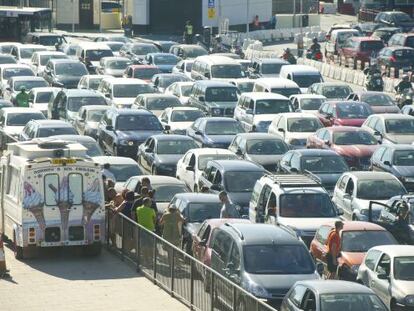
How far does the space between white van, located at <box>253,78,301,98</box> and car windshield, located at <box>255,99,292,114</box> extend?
13.1 ft

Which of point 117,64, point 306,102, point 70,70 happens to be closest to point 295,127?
point 306,102

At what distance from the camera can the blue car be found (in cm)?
4119

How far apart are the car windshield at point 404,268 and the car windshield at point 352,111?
20.7m

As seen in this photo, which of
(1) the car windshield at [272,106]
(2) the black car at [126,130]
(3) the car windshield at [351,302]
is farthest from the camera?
(1) the car windshield at [272,106]

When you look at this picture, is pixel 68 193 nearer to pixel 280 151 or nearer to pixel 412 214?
pixel 412 214

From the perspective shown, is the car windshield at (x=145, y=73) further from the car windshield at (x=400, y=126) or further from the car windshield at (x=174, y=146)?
the car windshield at (x=174, y=146)

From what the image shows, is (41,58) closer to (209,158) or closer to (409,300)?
(209,158)

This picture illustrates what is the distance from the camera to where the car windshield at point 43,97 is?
49781mm

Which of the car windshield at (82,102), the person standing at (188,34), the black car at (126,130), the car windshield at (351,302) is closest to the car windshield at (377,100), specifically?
the car windshield at (82,102)

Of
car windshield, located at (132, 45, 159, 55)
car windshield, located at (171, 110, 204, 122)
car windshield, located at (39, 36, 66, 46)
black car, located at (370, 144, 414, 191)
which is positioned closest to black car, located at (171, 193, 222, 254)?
black car, located at (370, 144, 414, 191)

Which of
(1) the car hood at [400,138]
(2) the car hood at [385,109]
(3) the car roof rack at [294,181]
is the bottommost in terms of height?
(1) the car hood at [400,138]

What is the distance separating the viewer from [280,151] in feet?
127

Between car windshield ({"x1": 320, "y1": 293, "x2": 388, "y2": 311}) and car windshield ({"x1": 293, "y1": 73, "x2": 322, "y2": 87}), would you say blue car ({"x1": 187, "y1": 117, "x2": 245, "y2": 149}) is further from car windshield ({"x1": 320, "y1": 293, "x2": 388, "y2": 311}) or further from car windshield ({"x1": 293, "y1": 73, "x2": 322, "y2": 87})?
car windshield ({"x1": 320, "y1": 293, "x2": 388, "y2": 311})

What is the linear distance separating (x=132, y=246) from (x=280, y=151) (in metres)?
10.8
